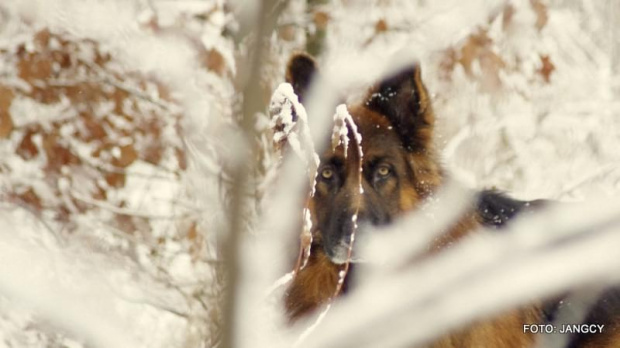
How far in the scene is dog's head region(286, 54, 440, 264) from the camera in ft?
14.2

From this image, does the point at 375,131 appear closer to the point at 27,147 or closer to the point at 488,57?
the point at 27,147

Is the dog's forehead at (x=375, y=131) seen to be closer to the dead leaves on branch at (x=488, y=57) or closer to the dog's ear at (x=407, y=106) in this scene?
the dog's ear at (x=407, y=106)

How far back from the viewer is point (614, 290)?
4457 millimetres

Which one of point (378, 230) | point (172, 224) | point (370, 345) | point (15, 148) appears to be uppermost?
point (15, 148)

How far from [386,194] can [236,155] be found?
1.70 m

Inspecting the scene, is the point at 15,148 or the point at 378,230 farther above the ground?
the point at 15,148

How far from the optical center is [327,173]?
14.4ft

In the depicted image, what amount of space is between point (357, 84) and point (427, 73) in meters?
1.02

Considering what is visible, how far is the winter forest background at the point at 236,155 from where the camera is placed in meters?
4.26

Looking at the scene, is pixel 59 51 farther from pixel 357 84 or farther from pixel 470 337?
pixel 470 337

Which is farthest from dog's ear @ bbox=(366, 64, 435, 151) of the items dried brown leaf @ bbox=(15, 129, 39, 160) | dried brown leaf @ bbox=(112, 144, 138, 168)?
dried brown leaf @ bbox=(15, 129, 39, 160)

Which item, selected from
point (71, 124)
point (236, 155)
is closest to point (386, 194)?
point (236, 155)

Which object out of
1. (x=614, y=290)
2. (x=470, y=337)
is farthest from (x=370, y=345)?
(x=614, y=290)

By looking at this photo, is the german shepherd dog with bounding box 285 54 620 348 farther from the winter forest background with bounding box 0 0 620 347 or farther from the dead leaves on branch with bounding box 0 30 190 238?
the dead leaves on branch with bounding box 0 30 190 238
